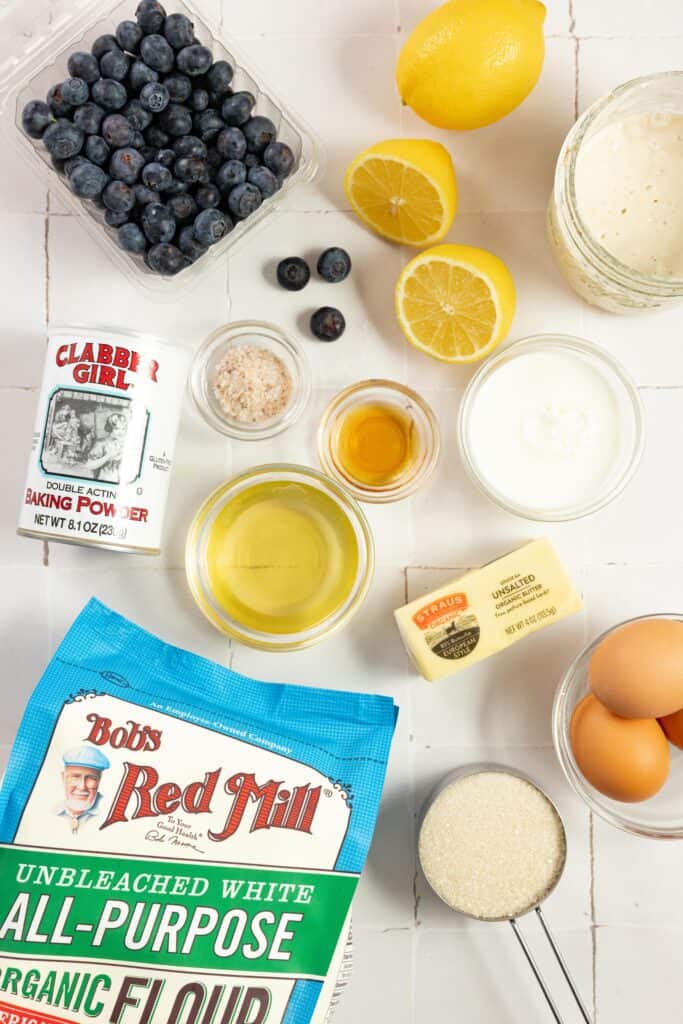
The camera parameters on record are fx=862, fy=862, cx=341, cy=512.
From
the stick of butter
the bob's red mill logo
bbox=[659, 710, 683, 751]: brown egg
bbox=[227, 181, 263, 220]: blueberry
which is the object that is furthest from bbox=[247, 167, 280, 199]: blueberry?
bbox=[659, 710, 683, 751]: brown egg

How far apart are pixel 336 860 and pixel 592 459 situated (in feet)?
1.68

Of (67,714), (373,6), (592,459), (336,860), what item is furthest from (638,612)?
(373,6)

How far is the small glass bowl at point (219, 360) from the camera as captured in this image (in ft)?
3.16

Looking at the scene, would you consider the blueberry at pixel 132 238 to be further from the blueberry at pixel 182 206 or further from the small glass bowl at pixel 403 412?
the small glass bowl at pixel 403 412

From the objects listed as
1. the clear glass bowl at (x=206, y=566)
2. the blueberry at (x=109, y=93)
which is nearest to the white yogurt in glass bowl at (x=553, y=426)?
the clear glass bowl at (x=206, y=566)

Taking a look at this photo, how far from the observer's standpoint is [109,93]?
2.85 feet

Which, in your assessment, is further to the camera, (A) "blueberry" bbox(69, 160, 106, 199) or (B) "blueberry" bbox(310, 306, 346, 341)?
(B) "blueberry" bbox(310, 306, 346, 341)

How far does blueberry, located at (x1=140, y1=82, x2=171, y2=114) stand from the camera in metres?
0.87

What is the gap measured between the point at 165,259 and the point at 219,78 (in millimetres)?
197

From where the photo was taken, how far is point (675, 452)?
39.6 inches

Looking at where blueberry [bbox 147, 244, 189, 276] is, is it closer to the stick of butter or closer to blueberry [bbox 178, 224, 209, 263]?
blueberry [bbox 178, 224, 209, 263]

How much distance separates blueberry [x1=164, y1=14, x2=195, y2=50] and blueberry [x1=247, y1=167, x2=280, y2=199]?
0.47ft

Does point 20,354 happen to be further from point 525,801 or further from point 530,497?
point 525,801

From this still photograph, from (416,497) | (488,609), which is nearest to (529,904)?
(488,609)
